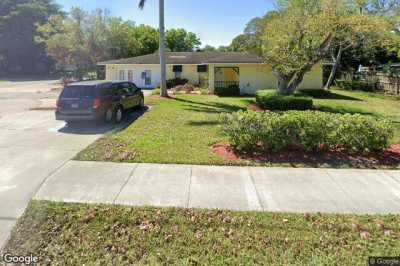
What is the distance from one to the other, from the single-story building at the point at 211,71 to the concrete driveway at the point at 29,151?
1255cm

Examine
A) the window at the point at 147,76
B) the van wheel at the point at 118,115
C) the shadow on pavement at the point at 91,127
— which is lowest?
the shadow on pavement at the point at 91,127

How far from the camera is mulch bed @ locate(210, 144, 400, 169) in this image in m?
6.56

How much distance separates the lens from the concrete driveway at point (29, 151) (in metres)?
4.77

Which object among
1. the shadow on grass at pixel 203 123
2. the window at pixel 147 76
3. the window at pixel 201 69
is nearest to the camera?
the shadow on grass at pixel 203 123

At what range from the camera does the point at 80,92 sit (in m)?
10.4

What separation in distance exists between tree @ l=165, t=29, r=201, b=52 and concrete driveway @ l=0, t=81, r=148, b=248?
4722 centimetres

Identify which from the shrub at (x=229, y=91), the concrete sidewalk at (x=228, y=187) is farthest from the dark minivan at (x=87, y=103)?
the shrub at (x=229, y=91)

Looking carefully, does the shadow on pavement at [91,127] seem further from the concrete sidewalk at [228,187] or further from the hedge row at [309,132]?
the hedge row at [309,132]

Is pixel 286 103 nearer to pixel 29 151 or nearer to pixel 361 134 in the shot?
pixel 361 134

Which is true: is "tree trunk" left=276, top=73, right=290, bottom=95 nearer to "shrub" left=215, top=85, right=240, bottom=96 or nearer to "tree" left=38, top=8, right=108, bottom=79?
"shrub" left=215, top=85, right=240, bottom=96

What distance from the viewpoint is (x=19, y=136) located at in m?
9.12

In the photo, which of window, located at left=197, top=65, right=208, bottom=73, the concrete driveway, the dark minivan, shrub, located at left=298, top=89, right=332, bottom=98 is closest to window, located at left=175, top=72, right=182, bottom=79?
window, located at left=197, top=65, right=208, bottom=73

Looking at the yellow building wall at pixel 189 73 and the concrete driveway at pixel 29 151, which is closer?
the concrete driveway at pixel 29 151

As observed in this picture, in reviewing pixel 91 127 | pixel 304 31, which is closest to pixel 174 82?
pixel 304 31
